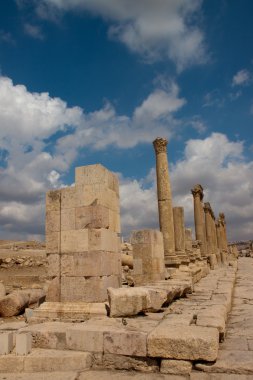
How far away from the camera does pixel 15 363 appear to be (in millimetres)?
4277

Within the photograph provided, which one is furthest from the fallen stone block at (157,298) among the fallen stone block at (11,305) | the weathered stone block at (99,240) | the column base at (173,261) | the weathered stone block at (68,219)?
the column base at (173,261)

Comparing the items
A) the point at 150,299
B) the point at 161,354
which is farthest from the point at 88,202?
the point at 161,354

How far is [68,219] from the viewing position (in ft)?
23.4

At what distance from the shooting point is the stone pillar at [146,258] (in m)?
11.1

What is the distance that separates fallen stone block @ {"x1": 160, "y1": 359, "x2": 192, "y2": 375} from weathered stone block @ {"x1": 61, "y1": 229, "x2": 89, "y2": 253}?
10.2 feet

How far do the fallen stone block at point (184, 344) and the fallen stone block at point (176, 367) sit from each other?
0.05 m

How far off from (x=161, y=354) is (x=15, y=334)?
198 centimetres

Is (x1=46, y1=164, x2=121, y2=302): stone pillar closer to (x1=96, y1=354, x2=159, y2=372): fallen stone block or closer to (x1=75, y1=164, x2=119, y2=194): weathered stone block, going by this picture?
(x1=75, y1=164, x2=119, y2=194): weathered stone block

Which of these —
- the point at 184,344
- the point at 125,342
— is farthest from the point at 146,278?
the point at 184,344

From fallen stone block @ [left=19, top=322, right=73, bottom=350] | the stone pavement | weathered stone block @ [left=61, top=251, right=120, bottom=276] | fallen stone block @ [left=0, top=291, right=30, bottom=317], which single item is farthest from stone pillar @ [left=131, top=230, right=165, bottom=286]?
fallen stone block @ [left=19, top=322, right=73, bottom=350]

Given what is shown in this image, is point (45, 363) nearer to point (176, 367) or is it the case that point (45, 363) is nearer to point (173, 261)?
point (176, 367)

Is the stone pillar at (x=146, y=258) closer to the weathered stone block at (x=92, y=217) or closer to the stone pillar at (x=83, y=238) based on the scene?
the stone pillar at (x=83, y=238)

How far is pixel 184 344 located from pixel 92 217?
339 cm

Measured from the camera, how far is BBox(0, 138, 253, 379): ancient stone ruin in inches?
165
